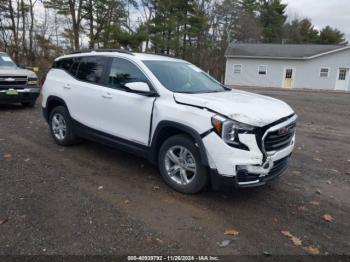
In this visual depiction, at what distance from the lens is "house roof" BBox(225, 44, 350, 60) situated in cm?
3002

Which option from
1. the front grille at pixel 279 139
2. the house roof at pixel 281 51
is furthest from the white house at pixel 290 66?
the front grille at pixel 279 139

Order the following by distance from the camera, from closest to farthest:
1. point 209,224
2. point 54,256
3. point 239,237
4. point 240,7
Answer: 1. point 54,256
2. point 239,237
3. point 209,224
4. point 240,7

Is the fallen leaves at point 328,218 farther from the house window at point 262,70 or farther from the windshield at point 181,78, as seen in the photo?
the house window at point 262,70

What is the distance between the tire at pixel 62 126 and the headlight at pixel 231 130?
11.0 ft

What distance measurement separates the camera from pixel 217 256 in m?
2.98

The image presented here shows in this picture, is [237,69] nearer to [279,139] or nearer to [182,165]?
[279,139]

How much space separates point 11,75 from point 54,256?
26.5ft

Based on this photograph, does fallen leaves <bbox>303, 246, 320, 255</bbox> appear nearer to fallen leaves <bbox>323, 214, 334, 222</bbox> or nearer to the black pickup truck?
fallen leaves <bbox>323, 214, 334, 222</bbox>

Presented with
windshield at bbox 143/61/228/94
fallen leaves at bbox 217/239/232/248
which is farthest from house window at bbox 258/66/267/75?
fallen leaves at bbox 217/239/232/248

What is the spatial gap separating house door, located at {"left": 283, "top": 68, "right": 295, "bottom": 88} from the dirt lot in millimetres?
27091

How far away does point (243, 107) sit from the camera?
151 inches

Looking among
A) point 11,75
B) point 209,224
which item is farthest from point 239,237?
point 11,75

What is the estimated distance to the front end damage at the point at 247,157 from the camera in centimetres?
361

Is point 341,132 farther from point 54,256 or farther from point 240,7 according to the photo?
point 240,7
